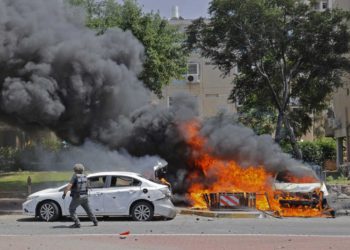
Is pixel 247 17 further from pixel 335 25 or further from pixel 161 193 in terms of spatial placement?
pixel 161 193

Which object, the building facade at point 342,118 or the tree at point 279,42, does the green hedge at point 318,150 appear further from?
the tree at point 279,42

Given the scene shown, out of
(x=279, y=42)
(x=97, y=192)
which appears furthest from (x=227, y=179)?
(x=279, y=42)

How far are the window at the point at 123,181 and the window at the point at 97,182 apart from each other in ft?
0.84

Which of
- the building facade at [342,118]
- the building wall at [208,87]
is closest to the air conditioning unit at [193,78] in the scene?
the building wall at [208,87]

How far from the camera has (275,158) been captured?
56.9 feet

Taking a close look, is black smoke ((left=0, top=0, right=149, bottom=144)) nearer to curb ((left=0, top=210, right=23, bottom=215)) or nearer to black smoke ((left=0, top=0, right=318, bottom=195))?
black smoke ((left=0, top=0, right=318, bottom=195))

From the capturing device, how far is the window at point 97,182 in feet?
47.7

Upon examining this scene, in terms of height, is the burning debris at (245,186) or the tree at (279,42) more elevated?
the tree at (279,42)

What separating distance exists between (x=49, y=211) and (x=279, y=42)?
46.1 ft

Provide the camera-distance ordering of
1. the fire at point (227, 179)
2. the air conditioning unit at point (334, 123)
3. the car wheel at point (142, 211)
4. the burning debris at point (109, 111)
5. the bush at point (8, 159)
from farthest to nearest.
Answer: the air conditioning unit at point (334, 123), the bush at point (8, 159), the burning debris at point (109, 111), the fire at point (227, 179), the car wheel at point (142, 211)

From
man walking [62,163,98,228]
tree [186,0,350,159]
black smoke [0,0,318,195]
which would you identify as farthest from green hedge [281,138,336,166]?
man walking [62,163,98,228]

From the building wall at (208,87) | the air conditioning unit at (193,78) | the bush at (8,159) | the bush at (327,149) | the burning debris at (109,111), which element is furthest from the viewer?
the building wall at (208,87)

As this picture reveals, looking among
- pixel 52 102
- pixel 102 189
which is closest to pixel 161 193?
pixel 102 189

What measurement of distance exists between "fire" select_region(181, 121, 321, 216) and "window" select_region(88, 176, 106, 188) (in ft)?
12.4
